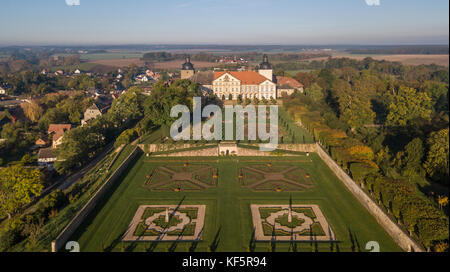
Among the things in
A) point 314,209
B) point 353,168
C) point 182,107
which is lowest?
point 314,209

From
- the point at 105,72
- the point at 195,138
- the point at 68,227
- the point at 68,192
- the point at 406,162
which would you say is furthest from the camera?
the point at 105,72

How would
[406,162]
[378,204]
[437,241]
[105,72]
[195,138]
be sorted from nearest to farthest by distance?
[437,241] < [378,204] < [406,162] < [195,138] < [105,72]

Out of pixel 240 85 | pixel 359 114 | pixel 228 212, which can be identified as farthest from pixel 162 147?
pixel 240 85

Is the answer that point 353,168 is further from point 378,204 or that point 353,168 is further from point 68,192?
point 68,192

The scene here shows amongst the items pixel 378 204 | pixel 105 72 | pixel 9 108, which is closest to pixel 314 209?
pixel 378 204

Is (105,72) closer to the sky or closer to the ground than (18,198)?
closer to the sky

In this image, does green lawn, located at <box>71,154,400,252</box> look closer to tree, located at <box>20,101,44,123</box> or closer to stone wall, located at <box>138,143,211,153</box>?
stone wall, located at <box>138,143,211,153</box>

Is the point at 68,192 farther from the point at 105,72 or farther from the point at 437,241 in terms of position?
the point at 105,72

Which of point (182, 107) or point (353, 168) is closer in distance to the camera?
point (353, 168)
